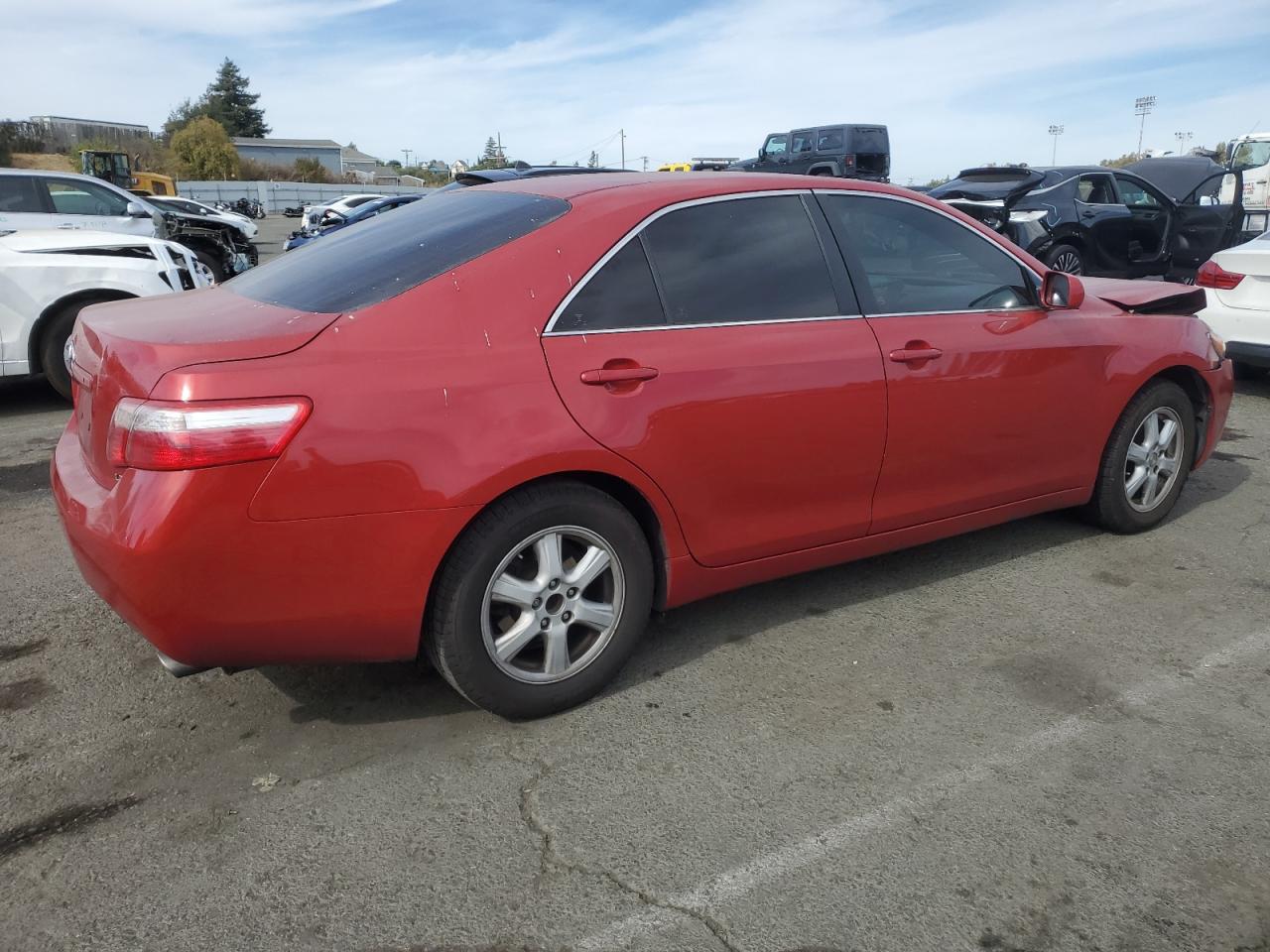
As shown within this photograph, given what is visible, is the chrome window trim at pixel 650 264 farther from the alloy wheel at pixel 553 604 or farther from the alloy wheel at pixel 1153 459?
the alloy wheel at pixel 1153 459

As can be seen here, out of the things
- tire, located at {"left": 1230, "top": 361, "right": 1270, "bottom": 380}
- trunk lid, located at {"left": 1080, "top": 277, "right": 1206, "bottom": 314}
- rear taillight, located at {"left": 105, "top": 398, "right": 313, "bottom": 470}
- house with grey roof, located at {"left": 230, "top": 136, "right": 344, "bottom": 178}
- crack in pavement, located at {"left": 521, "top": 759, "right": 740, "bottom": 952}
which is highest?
house with grey roof, located at {"left": 230, "top": 136, "right": 344, "bottom": 178}

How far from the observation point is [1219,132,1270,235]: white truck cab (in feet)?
54.8

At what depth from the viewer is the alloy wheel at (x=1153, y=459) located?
467 cm

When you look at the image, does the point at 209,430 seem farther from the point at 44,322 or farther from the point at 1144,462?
the point at 44,322

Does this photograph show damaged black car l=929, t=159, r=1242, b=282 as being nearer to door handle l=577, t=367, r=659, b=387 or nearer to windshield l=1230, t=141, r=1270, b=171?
door handle l=577, t=367, r=659, b=387

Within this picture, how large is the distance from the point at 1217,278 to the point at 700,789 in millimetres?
6989

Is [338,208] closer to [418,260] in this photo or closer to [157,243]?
[157,243]

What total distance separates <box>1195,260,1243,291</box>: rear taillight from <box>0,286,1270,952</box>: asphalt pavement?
4535mm

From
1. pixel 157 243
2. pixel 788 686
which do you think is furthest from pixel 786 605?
pixel 157 243

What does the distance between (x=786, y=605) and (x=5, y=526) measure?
3.67 meters

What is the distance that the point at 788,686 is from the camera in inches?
134

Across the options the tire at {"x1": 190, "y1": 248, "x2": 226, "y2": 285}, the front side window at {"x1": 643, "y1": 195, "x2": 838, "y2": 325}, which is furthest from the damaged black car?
the tire at {"x1": 190, "y1": 248, "x2": 226, "y2": 285}

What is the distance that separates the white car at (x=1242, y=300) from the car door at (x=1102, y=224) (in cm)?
464

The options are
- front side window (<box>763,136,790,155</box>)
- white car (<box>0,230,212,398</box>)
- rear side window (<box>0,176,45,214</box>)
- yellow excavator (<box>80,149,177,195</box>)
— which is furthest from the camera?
yellow excavator (<box>80,149,177,195</box>)
